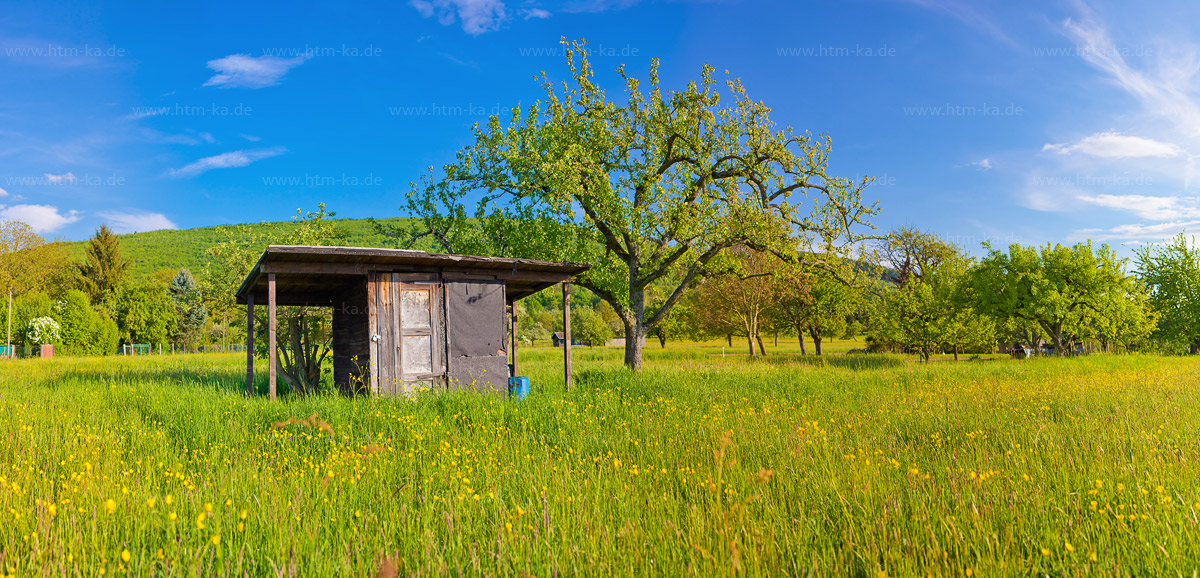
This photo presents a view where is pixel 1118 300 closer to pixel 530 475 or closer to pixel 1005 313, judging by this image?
pixel 1005 313

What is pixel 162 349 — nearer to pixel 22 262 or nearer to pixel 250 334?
pixel 22 262

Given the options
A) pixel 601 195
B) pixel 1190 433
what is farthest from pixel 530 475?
pixel 601 195

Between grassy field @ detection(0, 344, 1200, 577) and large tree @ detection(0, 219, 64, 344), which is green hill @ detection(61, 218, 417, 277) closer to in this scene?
large tree @ detection(0, 219, 64, 344)

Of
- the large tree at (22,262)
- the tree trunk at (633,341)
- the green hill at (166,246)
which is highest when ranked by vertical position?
the green hill at (166,246)

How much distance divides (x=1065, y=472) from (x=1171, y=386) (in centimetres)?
962

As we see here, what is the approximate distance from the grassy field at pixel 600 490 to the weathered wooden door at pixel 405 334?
7.77ft

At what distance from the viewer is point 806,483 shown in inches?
177

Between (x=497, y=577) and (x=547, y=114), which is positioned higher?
(x=547, y=114)

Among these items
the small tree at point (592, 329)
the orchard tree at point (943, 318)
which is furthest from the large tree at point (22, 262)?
the orchard tree at point (943, 318)

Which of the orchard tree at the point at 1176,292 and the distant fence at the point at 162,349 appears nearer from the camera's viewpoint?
the orchard tree at the point at 1176,292

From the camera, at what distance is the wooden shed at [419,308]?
10979 mm

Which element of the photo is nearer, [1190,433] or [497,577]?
[497,577]

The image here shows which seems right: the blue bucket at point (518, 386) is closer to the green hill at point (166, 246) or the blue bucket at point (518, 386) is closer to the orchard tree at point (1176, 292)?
the orchard tree at point (1176, 292)

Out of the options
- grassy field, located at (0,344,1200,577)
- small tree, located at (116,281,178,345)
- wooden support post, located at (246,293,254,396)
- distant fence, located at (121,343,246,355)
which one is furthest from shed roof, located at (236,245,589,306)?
small tree, located at (116,281,178,345)
